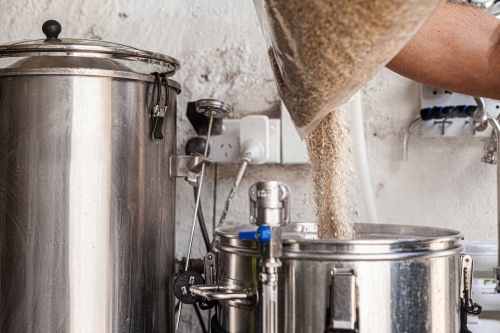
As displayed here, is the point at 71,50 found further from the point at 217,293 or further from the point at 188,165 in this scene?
the point at 217,293

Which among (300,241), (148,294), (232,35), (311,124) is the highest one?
(232,35)

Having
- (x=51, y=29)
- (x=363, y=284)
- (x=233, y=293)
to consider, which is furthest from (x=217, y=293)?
(x=51, y=29)

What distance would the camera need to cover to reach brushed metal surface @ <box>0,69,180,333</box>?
2.68 ft

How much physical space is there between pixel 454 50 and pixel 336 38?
270mm

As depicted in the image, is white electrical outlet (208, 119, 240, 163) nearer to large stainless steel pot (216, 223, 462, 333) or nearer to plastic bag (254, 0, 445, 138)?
large stainless steel pot (216, 223, 462, 333)

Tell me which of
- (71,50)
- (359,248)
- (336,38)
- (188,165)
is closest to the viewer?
(336,38)

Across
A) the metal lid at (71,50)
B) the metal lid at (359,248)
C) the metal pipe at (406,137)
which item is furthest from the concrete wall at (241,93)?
the metal lid at (359,248)

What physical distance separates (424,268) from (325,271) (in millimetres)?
130

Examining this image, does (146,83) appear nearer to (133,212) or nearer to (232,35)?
(133,212)

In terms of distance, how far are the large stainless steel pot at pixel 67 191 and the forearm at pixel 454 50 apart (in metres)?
0.45

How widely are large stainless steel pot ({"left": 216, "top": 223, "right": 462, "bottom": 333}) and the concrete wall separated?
47cm

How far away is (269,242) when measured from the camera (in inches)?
24.3

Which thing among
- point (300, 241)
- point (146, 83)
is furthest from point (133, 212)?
point (300, 241)

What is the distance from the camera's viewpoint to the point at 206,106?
978 millimetres
